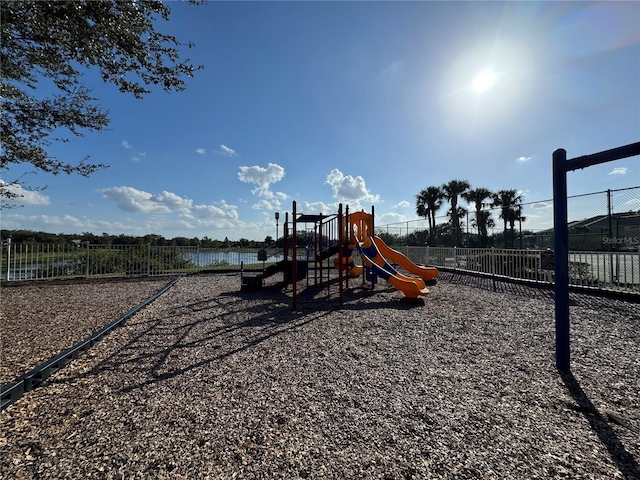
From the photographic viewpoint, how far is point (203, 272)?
14977 millimetres

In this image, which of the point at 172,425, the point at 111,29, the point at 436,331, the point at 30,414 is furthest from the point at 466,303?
the point at 111,29

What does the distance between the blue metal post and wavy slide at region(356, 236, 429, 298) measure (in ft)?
12.8

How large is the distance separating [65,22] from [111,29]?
0.62 m

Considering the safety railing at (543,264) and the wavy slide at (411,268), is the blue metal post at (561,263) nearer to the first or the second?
the safety railing at (543,264)

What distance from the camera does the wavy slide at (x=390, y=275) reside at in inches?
295

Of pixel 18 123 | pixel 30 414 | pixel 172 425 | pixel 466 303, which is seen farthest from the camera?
pixel 466 303

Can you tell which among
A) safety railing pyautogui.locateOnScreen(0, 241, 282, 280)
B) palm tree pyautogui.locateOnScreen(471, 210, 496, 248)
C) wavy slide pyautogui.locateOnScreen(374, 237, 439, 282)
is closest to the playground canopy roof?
safety railing pyautogui.locateOnScreen(0, 241, 282, 280)

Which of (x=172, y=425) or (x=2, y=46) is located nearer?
(x=172, y=425)

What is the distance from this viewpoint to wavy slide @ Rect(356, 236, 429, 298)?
24.6 ft

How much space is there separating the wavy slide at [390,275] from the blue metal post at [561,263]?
3.91 metres

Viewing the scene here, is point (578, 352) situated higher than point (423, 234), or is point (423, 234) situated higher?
point (423, 234)

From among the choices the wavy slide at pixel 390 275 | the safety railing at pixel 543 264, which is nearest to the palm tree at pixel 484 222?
the safety railing at pixel 543 264

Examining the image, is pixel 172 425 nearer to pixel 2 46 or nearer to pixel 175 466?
pixel 175 466

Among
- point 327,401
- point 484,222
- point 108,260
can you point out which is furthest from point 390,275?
point 108,260
